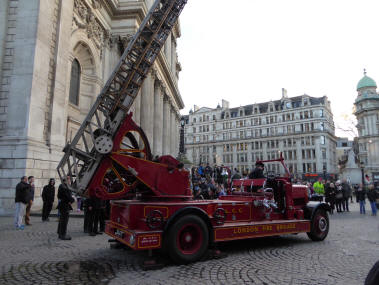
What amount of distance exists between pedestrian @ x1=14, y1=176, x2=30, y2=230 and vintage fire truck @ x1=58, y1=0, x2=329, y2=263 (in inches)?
156

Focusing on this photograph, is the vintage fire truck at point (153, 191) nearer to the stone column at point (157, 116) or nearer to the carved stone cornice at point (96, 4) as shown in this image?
the carved stone cornice at point (96, 4)

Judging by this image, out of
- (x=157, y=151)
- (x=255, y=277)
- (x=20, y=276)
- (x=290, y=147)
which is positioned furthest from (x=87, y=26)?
(x=290, y=147)

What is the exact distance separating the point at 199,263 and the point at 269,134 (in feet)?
240

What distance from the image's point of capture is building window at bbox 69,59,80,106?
1828cm

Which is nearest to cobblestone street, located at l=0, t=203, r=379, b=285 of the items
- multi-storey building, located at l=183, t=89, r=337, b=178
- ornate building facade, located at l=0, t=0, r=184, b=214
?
ornate building facade, located at l=0, t=0, r=184, b=214

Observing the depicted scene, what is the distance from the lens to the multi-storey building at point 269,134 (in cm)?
6919

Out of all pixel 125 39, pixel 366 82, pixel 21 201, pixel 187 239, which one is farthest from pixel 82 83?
pixel 366 82

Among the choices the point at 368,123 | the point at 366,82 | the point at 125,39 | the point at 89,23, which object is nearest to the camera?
the point at 89,23

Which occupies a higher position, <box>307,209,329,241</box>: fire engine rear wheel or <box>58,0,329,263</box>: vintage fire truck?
<box>58,0,329,263</box>: vintage fire truck

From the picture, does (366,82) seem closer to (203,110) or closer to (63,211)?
(203,110)

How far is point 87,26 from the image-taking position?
18.5 metres

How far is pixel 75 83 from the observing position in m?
18.7

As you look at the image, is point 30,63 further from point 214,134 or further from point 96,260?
point 214,134

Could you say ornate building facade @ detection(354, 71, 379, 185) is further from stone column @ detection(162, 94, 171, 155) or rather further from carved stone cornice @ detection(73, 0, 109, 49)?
carved stone cornice @ detection(73, 0, 109, 49)
